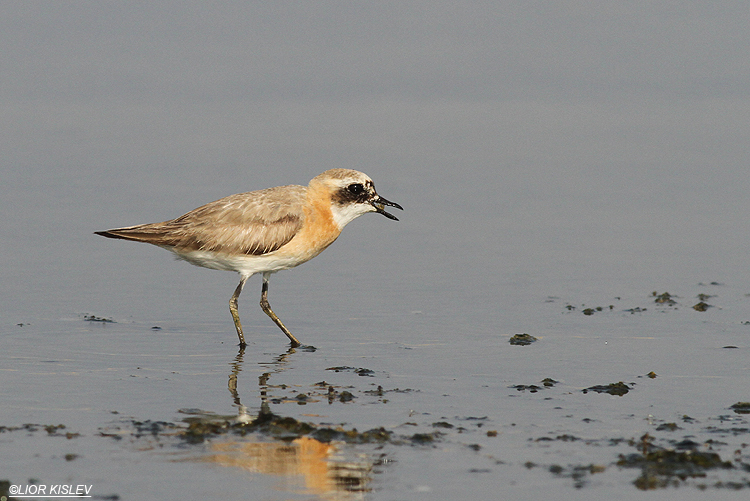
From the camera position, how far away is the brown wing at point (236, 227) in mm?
12141

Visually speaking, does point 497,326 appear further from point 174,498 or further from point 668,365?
point 174,498

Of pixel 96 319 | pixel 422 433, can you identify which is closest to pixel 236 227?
pixel 96 319

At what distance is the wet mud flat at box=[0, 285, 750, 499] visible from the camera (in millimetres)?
7129

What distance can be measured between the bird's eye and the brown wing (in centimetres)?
58

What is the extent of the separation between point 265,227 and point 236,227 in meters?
0.36

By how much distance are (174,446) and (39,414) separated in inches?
58.2

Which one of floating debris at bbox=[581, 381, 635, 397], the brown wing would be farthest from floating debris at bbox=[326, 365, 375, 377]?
the brown wing

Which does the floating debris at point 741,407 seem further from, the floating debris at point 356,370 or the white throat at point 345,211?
the white throat at point 345,211

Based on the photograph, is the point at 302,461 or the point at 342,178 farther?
the point at 342,178

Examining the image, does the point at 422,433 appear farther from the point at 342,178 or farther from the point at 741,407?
the point at 342,178

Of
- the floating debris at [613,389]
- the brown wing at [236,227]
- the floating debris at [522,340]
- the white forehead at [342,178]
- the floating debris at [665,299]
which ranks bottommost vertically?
the floating debris at [613,389]

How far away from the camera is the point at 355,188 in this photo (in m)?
12.5

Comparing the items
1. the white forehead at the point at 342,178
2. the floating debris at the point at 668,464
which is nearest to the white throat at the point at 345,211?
the white forehead at the point at 342,178

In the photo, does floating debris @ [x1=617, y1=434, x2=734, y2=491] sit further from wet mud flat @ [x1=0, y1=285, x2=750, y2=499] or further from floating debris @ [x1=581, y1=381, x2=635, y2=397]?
floating debris @ [x1=581, y1=381, x2=635, y2=397]
